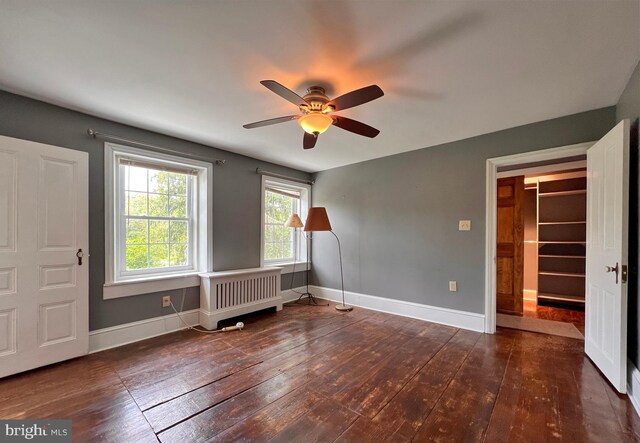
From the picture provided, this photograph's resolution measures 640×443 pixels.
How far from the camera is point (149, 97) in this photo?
237cm

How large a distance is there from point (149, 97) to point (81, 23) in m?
0.83

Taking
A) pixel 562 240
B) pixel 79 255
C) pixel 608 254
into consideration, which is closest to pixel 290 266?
Result: pixel 79 255

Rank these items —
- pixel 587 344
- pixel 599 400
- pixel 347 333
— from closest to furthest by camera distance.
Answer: pixel 599 400
pixel 587 344
pixel 347 333

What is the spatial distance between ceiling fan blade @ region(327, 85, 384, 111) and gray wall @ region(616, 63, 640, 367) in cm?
188

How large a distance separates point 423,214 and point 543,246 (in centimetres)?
269

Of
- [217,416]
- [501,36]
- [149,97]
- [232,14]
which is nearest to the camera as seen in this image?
[232,14]

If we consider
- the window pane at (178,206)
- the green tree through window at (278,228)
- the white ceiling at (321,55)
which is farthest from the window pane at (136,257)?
the green tree through window at (278,228)

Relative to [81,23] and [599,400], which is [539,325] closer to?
[599,400]

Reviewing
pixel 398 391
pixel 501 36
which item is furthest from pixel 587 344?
pixel 501 36

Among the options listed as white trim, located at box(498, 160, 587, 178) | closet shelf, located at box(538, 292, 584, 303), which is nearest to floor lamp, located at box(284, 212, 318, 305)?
white trim, located at box(498, 160, 587, 178)

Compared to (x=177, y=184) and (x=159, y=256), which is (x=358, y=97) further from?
(x=159, y=256)

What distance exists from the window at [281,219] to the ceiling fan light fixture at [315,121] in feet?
7.76

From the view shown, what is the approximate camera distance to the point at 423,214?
149 inches

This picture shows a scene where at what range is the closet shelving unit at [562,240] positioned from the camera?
4.41 meters
